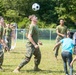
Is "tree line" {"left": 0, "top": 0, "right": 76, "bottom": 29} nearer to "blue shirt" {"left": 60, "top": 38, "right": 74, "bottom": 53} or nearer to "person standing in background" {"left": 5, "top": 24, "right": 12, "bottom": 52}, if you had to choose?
"person standing in background" {"left": 5, "top": 24, "right": 12, "bottom": 52}

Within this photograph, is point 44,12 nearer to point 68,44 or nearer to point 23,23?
point 23,23

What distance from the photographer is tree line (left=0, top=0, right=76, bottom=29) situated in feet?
176

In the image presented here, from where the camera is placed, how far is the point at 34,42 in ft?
39.4

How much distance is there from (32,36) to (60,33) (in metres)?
4.77

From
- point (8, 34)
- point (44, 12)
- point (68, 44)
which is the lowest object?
point (8, 34)

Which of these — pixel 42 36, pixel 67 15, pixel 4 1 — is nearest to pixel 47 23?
pixel 67 15

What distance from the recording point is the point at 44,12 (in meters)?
57.0

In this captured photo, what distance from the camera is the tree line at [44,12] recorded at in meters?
53.6

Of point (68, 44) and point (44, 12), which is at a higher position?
point (44, 12)

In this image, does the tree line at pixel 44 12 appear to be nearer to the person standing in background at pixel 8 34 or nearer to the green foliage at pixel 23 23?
the green foliage at pixel 23 23

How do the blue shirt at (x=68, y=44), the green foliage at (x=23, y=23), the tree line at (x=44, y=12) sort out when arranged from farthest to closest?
the tree line at (x=44, y=12), the green foliage at (x=23, y=23), the blue shirt at (x=68, y=44)

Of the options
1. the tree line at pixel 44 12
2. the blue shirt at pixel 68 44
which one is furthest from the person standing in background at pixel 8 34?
the tree line at pixel 44 12

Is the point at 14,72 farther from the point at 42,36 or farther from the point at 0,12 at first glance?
the point at 0,12

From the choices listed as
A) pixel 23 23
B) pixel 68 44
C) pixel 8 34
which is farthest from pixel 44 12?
pixel 68 44
